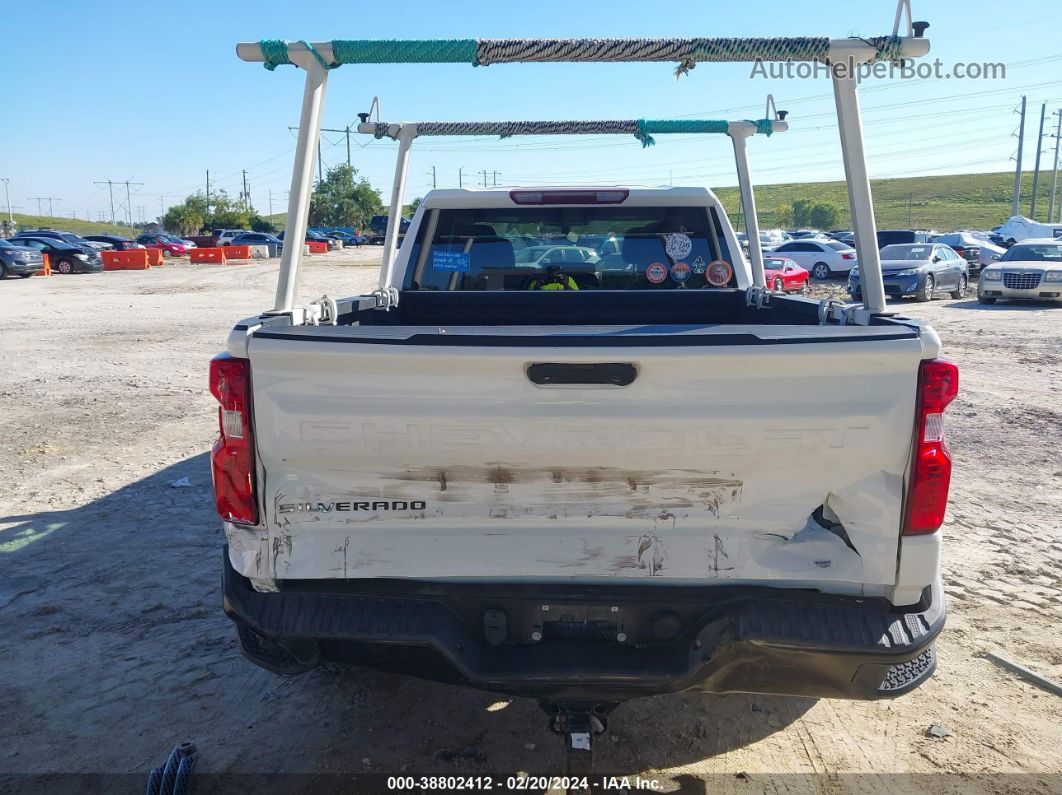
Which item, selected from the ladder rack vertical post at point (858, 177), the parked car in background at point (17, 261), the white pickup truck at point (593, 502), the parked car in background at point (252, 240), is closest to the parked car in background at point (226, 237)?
the parked car in background at point (252, 240)

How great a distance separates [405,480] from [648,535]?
744 mm

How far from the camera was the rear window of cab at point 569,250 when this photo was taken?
5160mm

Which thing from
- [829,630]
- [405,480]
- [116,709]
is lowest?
[116,709]

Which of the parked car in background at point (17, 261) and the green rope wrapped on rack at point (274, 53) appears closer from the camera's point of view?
the green rope wrapped on rack at point (274, 53)

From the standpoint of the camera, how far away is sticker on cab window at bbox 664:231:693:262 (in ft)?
17.0

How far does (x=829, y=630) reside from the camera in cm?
247

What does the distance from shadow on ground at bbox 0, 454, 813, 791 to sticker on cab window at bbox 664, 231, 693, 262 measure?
8.68 feet

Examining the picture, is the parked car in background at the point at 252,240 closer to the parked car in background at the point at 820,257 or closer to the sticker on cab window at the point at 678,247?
the parked car in background at the point at 820,257

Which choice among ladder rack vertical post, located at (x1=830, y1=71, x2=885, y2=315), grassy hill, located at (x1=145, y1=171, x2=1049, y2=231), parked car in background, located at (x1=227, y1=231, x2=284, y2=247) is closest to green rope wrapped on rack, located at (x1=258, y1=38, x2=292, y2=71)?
ladder rack vertical post, located at (x1=830, y1=71, x2=885, y2=315)

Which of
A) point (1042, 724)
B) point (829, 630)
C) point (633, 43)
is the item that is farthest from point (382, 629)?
point (1042, 724)

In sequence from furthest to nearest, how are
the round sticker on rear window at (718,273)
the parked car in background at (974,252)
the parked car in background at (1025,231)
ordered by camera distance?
the parked car in background at (1025,231), the parked car in background at (974,252), the round sticker on rear window at (718,273)

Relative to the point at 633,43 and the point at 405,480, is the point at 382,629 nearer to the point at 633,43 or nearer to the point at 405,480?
the point at 405,480

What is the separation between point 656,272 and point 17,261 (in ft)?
99.3

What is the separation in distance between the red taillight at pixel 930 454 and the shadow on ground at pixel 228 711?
131 cm
